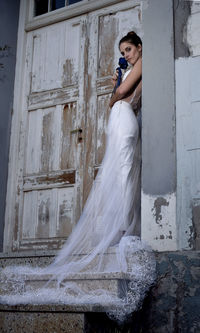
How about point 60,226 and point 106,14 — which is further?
point 106,14

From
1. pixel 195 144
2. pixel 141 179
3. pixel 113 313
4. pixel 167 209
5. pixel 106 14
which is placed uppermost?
pixel 106 14

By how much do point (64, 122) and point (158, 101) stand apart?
1.83 meters

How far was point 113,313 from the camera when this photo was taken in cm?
242

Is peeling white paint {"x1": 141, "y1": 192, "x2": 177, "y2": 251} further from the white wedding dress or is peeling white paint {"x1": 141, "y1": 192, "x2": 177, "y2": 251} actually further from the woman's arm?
the woman's arm

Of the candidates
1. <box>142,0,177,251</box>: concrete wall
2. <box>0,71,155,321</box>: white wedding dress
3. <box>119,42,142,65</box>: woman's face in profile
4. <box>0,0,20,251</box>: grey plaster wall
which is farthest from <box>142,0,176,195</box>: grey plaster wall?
<box>0,0,20,251</box>: grey plaster wall

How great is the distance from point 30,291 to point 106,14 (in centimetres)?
306

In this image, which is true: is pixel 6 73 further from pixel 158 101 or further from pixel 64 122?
pixel 158 101

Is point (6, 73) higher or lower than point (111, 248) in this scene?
higher

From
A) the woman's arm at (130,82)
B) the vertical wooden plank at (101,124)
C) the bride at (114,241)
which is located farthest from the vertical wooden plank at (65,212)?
the woman's arm at (130,82)

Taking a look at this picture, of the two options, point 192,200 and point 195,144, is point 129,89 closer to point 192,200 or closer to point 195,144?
point 195,144

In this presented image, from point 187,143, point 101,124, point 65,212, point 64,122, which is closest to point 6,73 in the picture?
point 64,122

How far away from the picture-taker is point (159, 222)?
2930mm

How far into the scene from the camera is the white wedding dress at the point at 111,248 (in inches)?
103

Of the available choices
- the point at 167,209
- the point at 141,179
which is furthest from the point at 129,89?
the point at 167,209
